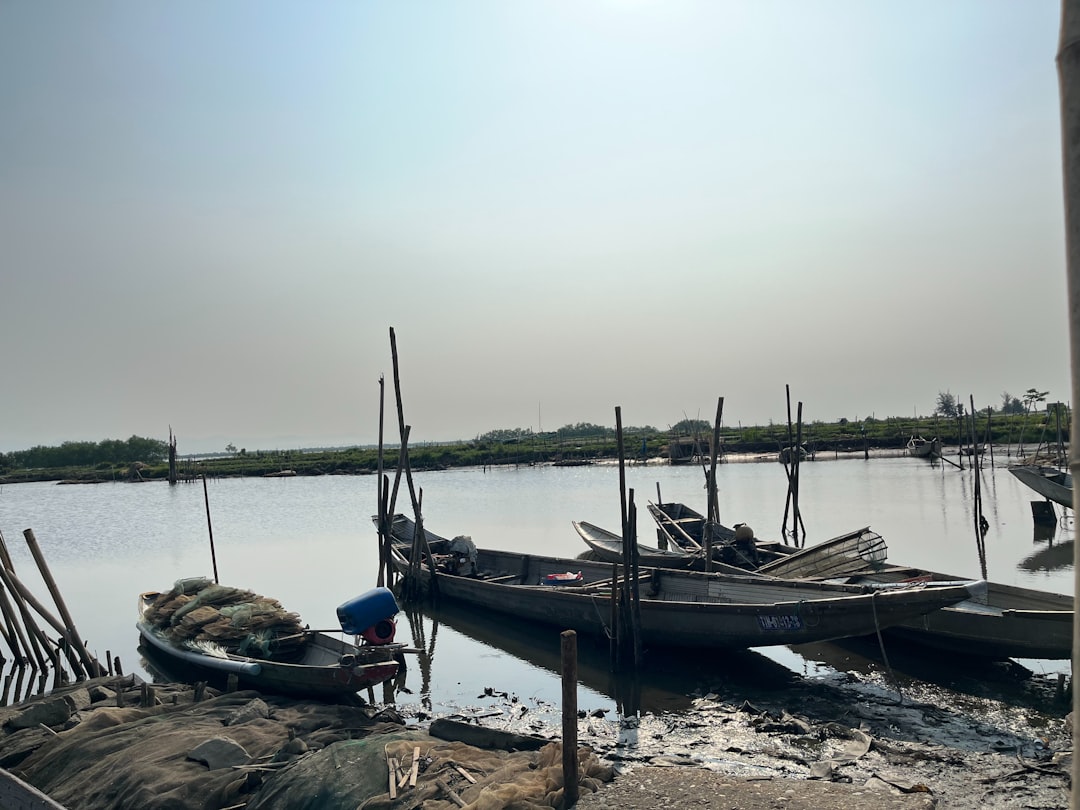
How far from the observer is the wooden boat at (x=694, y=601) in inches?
383

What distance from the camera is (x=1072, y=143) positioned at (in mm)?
1140

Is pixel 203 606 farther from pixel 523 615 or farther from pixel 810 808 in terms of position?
pixel 810 808

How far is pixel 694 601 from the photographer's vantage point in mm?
12422

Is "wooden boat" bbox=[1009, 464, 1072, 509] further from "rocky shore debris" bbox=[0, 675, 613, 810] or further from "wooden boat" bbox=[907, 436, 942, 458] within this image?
"wooden boat" bbox=[907, 436, 942, 458]

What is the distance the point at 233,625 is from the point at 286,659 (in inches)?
41.4

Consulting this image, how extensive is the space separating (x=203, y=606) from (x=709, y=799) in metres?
8.61

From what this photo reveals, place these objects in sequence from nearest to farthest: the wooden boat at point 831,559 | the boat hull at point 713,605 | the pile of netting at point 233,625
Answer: the boat hull at point 713,605 → the pile of netting at point 233,625 → the wooden boat at point 831,559

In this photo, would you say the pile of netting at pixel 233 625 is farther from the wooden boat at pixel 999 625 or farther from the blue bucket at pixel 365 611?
the wooden boat at pixel 999 625

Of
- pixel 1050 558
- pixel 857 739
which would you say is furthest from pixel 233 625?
pixel 1050 558

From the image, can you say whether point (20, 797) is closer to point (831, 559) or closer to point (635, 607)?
point (635, 607)

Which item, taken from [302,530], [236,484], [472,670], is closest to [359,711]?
[472,670]

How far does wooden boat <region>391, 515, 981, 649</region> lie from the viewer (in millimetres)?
9734

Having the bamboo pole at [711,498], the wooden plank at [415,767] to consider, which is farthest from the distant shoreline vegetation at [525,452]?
the wooden plank at [415,767]

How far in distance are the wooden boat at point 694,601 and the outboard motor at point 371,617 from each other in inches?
139
